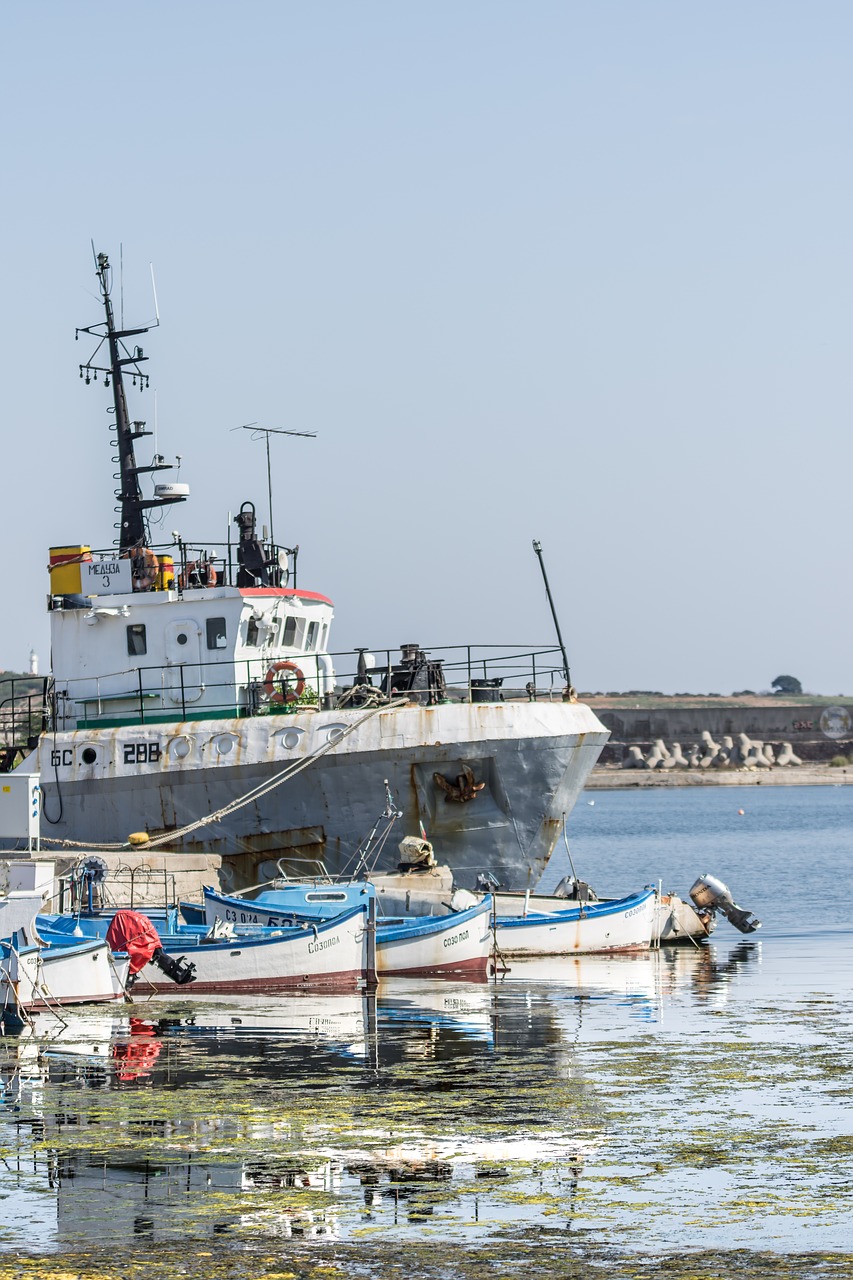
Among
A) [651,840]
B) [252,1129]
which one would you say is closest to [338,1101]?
Result: [252,1129]

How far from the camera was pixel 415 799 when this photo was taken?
30984mm

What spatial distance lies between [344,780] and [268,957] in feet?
22.7

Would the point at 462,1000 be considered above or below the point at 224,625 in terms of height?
below

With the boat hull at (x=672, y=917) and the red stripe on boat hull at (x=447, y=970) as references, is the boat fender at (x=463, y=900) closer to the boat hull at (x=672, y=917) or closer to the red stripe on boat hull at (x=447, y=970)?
the red stripe on boat hull at (x=447, y=970)

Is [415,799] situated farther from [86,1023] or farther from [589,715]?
[86,1023]

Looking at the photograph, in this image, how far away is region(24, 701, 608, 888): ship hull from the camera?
30688mm

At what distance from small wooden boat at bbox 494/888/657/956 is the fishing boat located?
3.88 meters

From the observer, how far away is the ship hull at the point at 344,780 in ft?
101

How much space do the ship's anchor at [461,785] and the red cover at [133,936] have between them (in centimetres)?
855

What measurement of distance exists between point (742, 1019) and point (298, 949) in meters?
6.43

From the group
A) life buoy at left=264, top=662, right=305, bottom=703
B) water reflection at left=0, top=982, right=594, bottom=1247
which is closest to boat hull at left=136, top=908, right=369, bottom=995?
water reflection at left=0, top=982, right=594, bottom=1247

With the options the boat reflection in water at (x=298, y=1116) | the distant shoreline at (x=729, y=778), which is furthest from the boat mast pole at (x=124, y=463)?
the distant shoreline at (x=729, y=778)

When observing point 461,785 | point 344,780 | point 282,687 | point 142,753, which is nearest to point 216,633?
point 282,687

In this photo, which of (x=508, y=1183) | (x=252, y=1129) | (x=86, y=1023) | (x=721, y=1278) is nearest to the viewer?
(x=721, y=1278)
